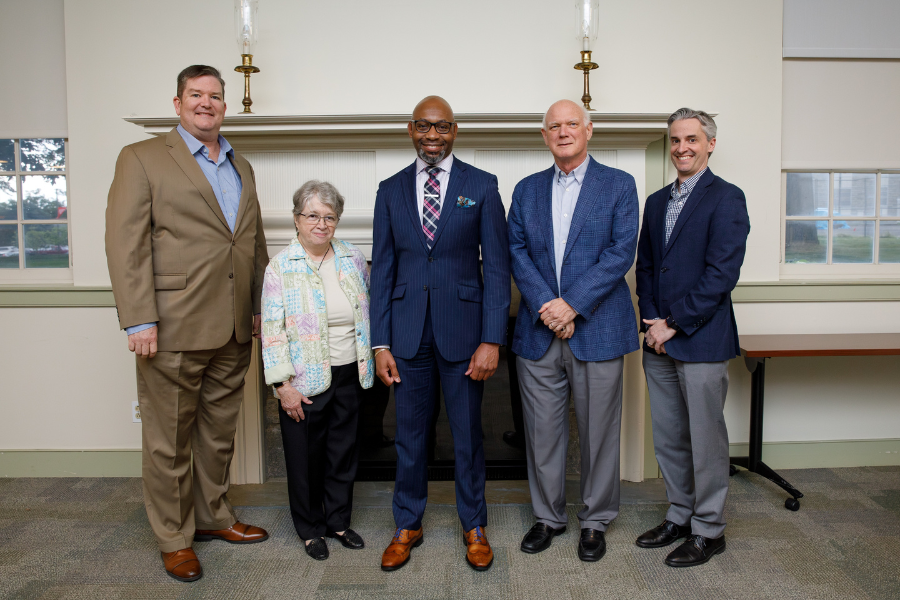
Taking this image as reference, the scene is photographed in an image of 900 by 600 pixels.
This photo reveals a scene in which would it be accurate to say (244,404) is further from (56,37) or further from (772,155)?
(772,155)

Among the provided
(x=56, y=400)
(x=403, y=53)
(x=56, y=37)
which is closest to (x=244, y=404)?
(x=56, y=400)

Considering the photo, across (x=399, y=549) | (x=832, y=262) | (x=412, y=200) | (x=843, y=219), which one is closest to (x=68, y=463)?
(x=399, y=549)

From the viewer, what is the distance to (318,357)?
211 centimetres

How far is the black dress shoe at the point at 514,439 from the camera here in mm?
3001

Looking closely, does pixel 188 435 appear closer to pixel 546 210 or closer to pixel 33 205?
pixel 546 210

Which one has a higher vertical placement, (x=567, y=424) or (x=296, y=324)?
(x=296, y=324)

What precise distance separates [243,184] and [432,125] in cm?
81

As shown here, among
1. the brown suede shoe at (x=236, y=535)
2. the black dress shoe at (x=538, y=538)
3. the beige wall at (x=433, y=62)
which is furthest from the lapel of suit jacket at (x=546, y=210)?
the brown suede shoe at (x=236, y=535)

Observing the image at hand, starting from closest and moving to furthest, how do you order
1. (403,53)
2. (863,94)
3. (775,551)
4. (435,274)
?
1. (435,274)
2. (775,551)
3. (403,53)
4. (863,94)

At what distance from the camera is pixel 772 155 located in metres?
2.91

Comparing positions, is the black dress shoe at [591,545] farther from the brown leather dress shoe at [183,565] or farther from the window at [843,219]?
the window at [843,219]

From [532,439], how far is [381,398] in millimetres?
1007

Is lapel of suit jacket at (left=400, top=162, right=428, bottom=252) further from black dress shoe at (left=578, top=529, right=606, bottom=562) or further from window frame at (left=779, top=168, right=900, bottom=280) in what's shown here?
window frame at (left=779, top=168, right=900, bottom=280)

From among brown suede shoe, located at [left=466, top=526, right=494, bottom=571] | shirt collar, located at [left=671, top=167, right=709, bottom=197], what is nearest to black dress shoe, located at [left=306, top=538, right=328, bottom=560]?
brown suede shoe, located at [left=466, top=526, right=494, bottom=571]
